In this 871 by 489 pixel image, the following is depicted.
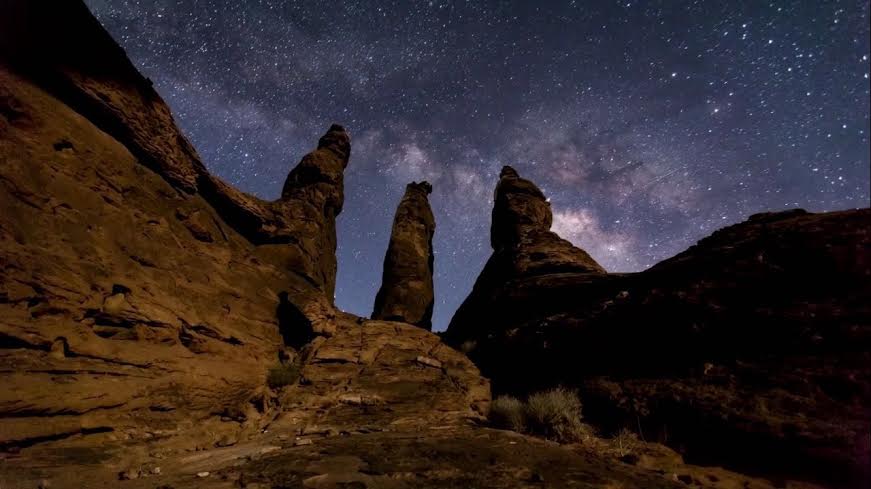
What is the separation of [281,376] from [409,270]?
822 inches

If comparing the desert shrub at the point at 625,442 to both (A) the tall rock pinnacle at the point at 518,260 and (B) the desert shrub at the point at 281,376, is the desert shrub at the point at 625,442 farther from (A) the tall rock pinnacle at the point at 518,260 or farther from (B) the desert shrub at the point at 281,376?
(B) the desert shrub at the point at 281,376

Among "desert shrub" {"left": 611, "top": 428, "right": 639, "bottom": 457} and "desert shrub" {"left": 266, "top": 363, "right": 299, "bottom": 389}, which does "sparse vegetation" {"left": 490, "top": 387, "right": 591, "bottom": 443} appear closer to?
"desert shrub" {"left": 611, "top": 428, "right": 639, "bottom": 457}

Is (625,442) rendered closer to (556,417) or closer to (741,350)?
(556,417)

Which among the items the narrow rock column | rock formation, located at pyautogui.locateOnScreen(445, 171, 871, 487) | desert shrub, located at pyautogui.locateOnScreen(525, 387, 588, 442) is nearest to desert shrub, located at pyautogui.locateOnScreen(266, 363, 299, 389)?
the narrow rock column

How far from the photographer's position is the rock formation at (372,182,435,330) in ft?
96.3

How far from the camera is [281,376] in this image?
35.4 ft

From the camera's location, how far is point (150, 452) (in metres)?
6.35

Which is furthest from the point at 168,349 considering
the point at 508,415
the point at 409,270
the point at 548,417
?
the point at 409,270

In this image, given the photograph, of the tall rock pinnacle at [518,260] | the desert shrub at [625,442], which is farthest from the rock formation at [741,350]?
→ the tall rock pinnacle at [518,260]

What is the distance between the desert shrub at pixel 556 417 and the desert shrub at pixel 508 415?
0.19 meters

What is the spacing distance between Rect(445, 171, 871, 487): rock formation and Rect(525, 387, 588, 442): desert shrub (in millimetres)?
758

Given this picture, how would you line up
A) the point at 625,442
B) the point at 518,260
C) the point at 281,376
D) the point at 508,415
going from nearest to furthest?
the point at 625,442 → the point at 508,415 → the point at 281,376 → the point at 518,260

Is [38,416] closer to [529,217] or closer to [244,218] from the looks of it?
[244,218]

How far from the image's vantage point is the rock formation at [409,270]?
2934 cm
